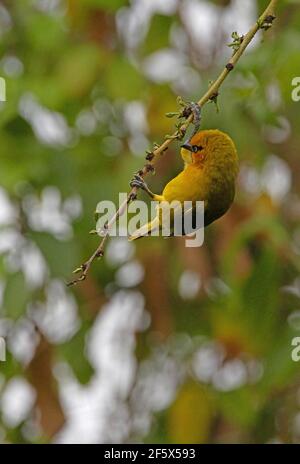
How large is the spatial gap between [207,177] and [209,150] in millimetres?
55

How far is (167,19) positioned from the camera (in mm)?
3451

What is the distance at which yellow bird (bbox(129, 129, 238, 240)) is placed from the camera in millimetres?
1279

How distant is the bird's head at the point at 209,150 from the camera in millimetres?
1323

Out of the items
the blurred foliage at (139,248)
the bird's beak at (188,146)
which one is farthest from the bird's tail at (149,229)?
the blurred foliage at (139,248)

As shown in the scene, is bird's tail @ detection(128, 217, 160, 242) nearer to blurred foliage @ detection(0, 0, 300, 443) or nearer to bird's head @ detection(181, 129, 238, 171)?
bird's head @ detection(181, 129, 238, 171)

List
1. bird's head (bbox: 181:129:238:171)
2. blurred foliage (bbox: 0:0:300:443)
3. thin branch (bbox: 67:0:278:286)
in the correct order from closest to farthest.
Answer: thin branch (bbox: 67:0:278:286) → bird's head (bbox: 181:129:238:171) → blurred foliage (bbox: 0:0:300:443)

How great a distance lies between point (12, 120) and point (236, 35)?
5.48 feet

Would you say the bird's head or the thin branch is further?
the bird's head

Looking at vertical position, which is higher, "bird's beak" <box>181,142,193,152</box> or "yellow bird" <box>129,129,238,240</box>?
"bird's beak" <box>181,142,193,152</box>

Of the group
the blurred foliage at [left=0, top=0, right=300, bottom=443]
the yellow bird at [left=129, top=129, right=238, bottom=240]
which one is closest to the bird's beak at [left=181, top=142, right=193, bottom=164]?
the yellow bird at [left=129, top=129, right=238, bottom=240]

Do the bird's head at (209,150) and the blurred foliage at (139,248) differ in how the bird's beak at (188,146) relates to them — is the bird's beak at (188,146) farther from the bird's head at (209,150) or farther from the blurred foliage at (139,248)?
the blurred foliage at (139,248)

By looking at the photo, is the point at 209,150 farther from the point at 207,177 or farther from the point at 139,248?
the point at 139,248
